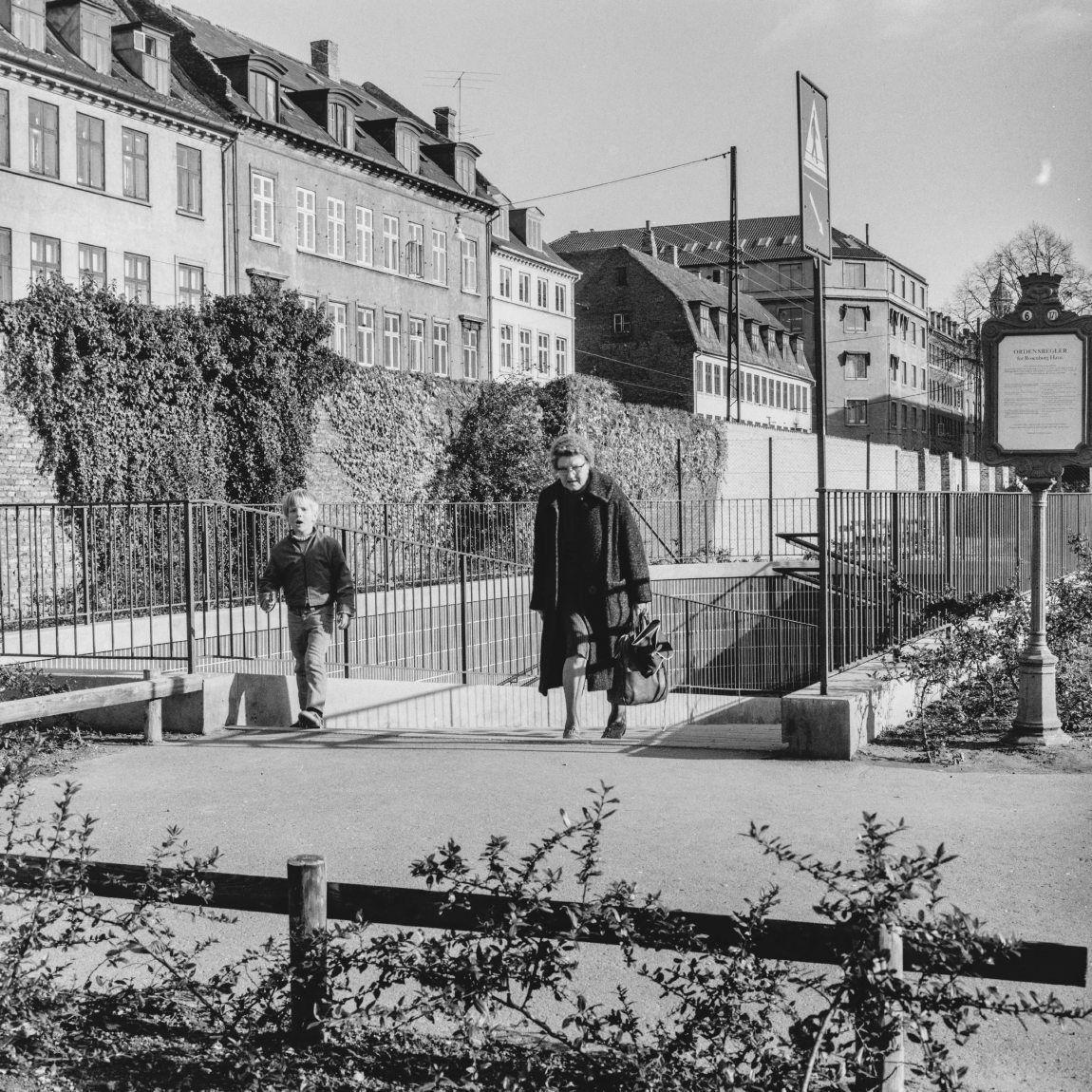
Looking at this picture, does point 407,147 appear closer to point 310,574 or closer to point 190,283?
point 190,283

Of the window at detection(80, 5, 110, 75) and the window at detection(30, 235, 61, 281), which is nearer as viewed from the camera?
the window at detection(30, 235, 61, 281)

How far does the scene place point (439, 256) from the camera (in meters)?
47.4

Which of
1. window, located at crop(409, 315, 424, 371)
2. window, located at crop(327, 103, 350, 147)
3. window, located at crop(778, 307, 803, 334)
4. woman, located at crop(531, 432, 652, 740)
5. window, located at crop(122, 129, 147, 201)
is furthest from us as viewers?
window, located at crop(778, 307, 803, 334)

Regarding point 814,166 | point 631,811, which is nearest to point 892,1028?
point 631,811

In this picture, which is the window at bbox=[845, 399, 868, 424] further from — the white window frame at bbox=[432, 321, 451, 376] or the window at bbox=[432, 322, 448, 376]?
the window at bbox=[432, 322, 448, 376]

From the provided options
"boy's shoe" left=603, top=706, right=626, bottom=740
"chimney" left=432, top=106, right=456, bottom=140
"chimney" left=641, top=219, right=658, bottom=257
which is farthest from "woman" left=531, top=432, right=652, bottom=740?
"chimney" left=641, top=219, right=658, bottom=257

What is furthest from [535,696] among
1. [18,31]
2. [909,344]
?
[909,344]

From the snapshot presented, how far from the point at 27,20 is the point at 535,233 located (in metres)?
28.8

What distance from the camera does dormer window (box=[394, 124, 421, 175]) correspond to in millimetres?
45500

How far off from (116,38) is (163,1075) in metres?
36.1

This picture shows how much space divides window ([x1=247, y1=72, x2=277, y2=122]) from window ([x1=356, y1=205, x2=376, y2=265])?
4.51 meters

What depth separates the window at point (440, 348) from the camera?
4697cm

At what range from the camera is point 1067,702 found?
10.3m

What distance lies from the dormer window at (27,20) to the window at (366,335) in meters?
13.0
